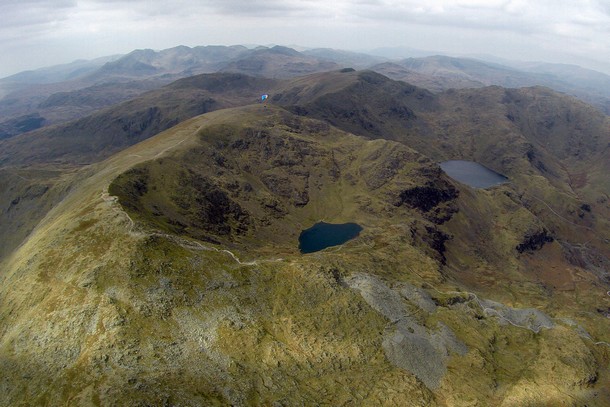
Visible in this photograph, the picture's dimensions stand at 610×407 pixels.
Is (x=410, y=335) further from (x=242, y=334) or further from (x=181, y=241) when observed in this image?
(x=181, y=241)

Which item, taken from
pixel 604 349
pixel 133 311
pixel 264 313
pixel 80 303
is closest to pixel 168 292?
Result: pixel 133 311

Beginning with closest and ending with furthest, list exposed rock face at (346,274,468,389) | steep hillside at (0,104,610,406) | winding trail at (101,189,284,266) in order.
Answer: steep hillside at (0,104,610,406), exposed rock face at (346,274,468,389), winding trail at (101,189,284,266)

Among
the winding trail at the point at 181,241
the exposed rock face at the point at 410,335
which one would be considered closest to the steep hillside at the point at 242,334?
the exposed rock face at the point at 410,335

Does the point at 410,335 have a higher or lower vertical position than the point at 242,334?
lower

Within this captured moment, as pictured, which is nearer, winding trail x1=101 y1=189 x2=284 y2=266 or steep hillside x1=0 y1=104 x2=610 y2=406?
steep hillside x1=0 y1=104 x2=610 y2=406

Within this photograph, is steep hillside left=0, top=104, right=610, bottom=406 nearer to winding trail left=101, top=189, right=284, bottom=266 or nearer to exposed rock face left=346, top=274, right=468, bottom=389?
exposed rock face left=346, top=274, right=468, bottom=389

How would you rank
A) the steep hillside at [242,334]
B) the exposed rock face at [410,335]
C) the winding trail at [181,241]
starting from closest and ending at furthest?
the steep hillside at [242,334] < the exposed rock face at [410,335] < the winding trail at [181,241]

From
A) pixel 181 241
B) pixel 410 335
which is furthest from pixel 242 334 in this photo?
pixel 410 335

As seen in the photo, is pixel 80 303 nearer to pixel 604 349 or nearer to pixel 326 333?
pixel 326 333

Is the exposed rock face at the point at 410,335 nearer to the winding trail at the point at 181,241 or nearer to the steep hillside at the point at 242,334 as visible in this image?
the steep hillside at the point at 242,334

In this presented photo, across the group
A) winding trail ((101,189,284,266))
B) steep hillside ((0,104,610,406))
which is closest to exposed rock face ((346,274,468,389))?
steep hillside ((0,104,610,406))

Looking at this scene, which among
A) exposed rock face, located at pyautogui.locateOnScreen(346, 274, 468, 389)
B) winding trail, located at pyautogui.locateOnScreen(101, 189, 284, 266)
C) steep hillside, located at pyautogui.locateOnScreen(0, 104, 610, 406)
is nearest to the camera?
steep hillside, located at pyautogui.locateOnScreen(0, 104, 610, 406)
